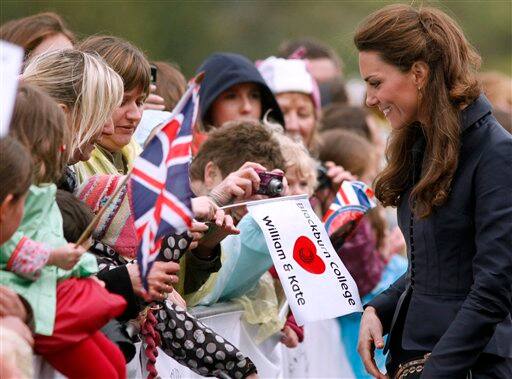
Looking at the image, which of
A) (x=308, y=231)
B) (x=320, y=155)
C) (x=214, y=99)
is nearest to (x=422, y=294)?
(x=308, y=231)

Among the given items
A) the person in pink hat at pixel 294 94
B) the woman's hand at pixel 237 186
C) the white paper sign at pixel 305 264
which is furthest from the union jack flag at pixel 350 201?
the person in pink hat at pixel 294 94

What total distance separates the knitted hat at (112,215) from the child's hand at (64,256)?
0.89m

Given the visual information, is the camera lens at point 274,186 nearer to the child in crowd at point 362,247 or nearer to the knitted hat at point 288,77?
the child in crowd at point 362,247

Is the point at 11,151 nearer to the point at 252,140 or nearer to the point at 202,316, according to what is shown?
the point at 202,316

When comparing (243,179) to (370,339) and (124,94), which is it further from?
(370,339)

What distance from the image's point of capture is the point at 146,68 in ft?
21.3

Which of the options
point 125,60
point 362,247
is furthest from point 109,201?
point 362,247

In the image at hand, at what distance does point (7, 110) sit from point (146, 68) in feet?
5.67

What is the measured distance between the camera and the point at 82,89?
579cm

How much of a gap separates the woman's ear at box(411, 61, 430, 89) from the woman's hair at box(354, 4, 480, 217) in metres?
0.01

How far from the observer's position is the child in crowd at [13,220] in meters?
4.82

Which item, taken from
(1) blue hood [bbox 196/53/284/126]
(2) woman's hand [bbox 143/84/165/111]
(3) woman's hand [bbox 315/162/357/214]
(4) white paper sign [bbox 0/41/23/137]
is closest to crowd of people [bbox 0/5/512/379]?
(4) white paper sign [bbox 0/41/23/137]

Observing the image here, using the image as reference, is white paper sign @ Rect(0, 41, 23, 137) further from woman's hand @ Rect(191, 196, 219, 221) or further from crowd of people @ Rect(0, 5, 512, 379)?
woman's hand @ Rect(191, 196, 219, 221)

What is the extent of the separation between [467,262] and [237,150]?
1.88 metres
